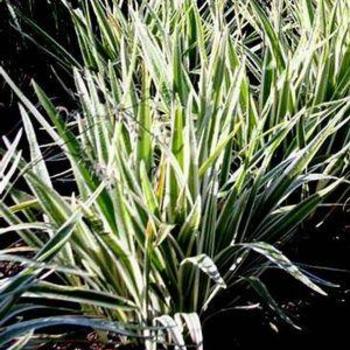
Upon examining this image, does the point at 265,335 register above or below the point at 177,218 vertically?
below

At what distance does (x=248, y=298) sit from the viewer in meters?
1.65

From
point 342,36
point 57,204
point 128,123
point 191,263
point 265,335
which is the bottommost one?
point 265,335

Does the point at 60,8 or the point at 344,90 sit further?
the point at 60,8

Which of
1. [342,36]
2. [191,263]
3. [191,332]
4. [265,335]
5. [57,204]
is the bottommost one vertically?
[265,335]

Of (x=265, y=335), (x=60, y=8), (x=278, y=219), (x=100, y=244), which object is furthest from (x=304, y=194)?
(x=60, y=8)

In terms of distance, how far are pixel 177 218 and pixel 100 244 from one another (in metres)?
0.16

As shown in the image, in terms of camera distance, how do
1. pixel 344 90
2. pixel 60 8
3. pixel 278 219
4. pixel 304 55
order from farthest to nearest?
pixel 60 8 → pixel 344 90 → pixel 304 55 → pixel 278 219

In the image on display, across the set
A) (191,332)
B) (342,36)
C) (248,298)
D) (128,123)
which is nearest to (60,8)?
(342,36)

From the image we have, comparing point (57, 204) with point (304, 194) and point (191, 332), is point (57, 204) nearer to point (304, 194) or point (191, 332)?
point (191, 332)

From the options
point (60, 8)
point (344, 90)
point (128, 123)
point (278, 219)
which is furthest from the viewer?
point (60, 8)

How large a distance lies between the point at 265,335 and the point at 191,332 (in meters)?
0.32

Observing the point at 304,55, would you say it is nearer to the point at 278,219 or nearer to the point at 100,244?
the point at 278,219

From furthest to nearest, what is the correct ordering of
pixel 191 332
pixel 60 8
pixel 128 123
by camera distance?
1. pixel 60 8
2. pixel 128 123
3. pixel 191 332

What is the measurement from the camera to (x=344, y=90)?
1997 mm
